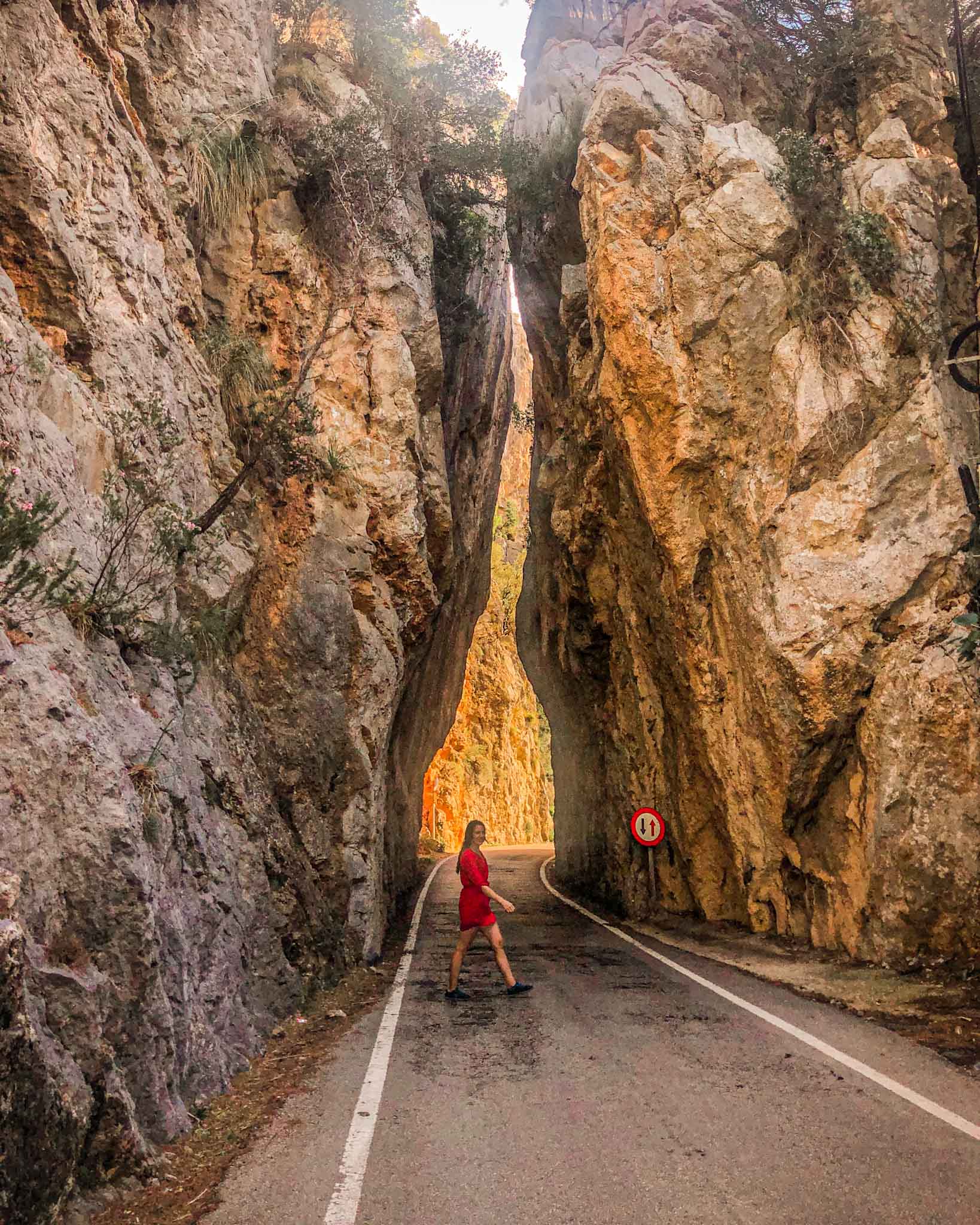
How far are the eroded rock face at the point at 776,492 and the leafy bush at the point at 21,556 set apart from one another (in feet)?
29.4

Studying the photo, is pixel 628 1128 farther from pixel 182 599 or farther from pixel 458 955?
pixel 182 599

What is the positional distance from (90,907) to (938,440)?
11.0m

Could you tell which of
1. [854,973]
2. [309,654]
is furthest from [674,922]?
[309,654]

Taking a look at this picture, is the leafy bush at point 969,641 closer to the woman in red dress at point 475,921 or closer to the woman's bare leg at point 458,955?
the woman in red dress at point 475,921

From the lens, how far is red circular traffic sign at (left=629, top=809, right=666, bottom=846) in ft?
49.1

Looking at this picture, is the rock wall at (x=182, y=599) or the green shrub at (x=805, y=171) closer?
the rock wall at (x=182, y=599)

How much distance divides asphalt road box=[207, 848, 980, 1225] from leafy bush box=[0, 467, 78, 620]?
3.40m

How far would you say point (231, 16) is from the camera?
13.7 m

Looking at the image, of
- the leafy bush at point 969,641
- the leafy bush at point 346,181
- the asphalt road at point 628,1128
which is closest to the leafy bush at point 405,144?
the leafy bush at point 346,181

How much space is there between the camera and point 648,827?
1520 cm

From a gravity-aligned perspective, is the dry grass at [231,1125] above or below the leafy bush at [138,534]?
below

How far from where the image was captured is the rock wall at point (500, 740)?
45094 mm

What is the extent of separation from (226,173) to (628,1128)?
1333cm

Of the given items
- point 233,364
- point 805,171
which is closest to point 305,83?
point 233,364
